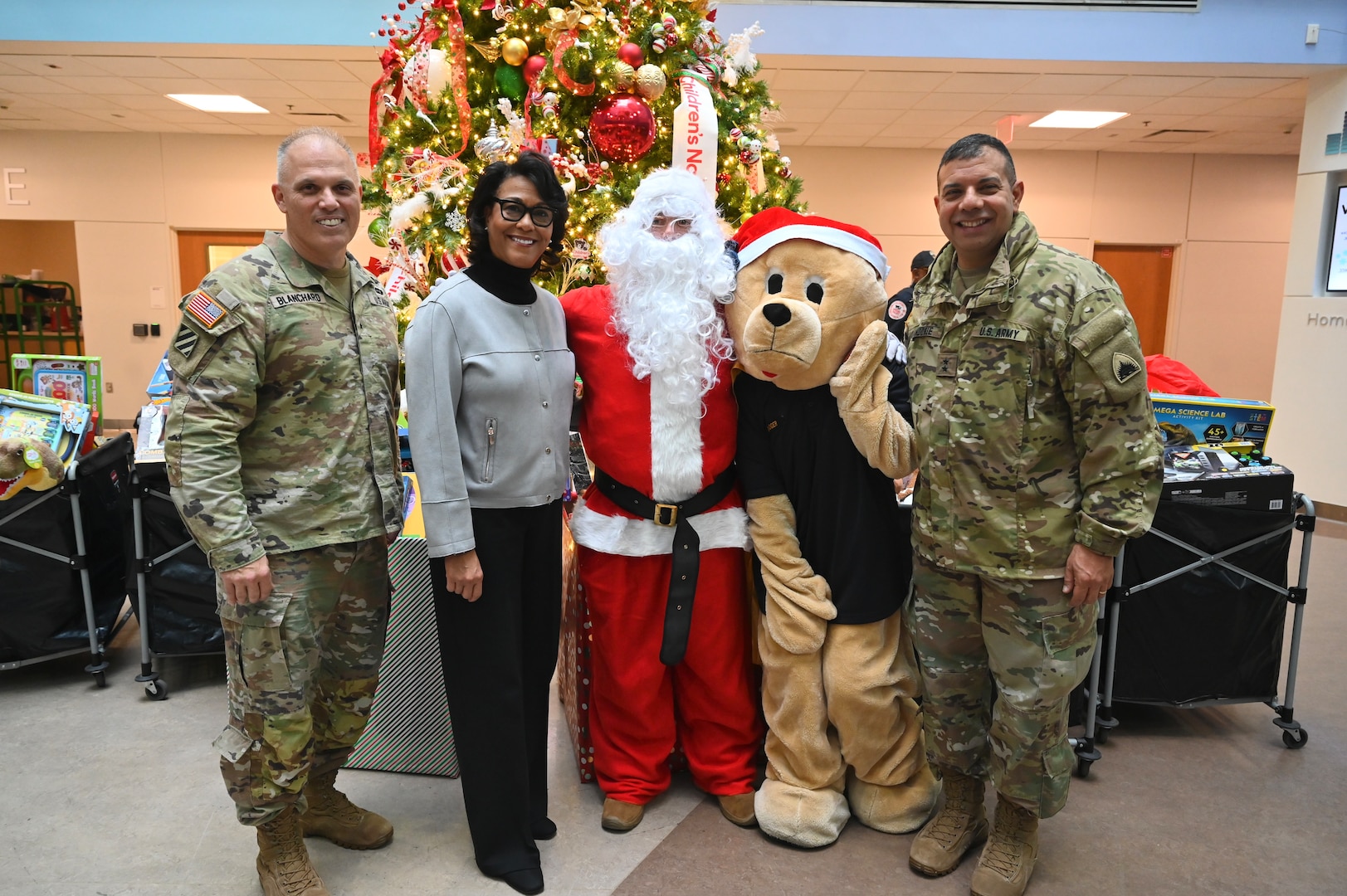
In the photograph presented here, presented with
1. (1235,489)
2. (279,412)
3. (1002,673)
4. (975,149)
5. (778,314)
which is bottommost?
(1002,673)

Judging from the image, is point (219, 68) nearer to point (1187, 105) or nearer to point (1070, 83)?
point (1070, 83)

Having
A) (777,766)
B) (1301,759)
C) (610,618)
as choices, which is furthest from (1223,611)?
(610,618)

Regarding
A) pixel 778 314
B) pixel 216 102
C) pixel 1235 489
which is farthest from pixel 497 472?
pixel 216 102

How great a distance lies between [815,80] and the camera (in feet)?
24.2

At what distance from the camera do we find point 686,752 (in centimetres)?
262

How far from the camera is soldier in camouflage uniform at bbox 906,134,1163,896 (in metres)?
1.96

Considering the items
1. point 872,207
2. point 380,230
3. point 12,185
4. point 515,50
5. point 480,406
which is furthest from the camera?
point 872,207

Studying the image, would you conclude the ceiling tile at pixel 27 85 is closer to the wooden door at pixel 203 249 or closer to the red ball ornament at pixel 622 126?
the wooden door at pixel 203 249

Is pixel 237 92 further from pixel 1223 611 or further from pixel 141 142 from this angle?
pixel 1223 611

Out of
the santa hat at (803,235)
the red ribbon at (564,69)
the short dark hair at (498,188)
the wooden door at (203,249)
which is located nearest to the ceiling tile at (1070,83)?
the red ribbon at (564,69)

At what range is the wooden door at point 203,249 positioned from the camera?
10336mm

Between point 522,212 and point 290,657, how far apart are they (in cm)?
119

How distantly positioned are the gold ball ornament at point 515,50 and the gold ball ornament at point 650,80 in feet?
1.71

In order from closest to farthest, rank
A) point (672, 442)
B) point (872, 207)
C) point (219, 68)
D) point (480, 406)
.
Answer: point (480, 406), point (672, 442), point (219, 68), point (872, 207)
